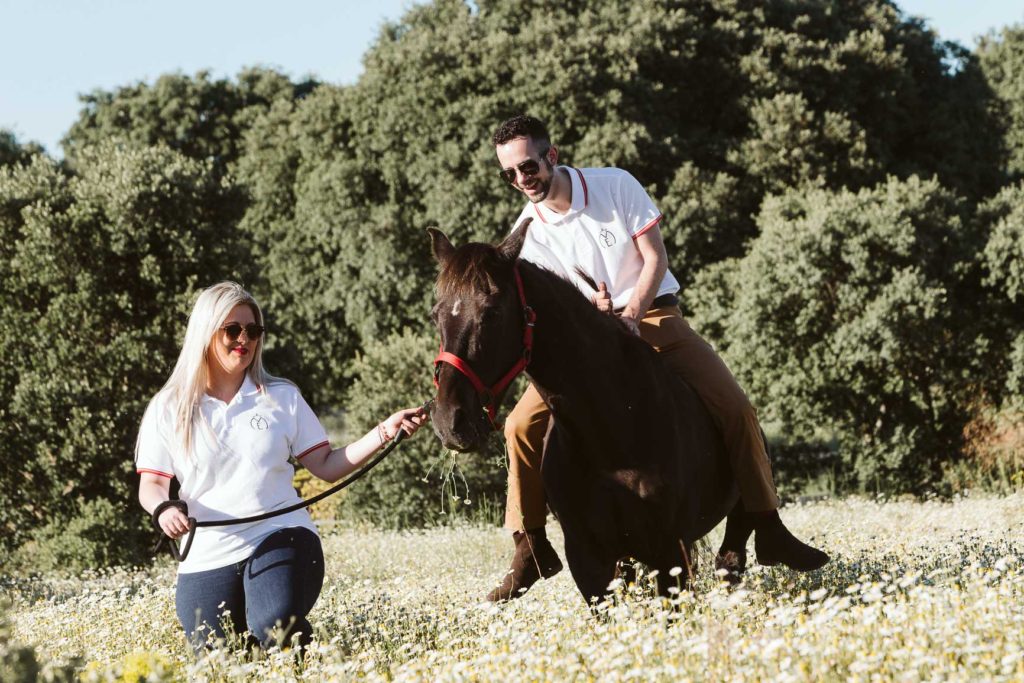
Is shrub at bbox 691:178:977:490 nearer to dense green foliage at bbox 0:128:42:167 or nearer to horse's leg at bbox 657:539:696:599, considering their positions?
horse's leg at bbox 657:539:696:599

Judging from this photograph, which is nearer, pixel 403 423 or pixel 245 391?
pixel 403 423

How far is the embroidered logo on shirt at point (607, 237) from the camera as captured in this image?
5910 millimetres

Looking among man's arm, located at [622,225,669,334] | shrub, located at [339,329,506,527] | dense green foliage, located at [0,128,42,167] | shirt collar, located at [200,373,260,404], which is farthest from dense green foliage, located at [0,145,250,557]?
dense green foliage, located at [0,128,42,167]

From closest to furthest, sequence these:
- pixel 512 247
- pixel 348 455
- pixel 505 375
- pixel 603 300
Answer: pixel 505 375 < pixel 512 247 < pixel 603 300 < pixel 348 455

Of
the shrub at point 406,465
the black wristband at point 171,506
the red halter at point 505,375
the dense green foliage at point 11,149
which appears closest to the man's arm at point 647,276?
the red halter at point 505,375

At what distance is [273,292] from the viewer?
31.0 m

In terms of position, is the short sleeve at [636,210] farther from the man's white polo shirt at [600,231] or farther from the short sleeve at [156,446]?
the short sleeve at [156,446]

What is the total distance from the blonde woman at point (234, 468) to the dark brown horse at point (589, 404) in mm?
729

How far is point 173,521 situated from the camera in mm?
5059

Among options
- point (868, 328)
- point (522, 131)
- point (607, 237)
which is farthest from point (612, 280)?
point (868, 328)

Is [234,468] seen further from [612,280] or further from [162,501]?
[612,280]

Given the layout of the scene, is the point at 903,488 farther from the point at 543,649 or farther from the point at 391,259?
the point at 543,649

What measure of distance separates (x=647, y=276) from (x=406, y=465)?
12.2 m

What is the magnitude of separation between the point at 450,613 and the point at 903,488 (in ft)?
56.4
